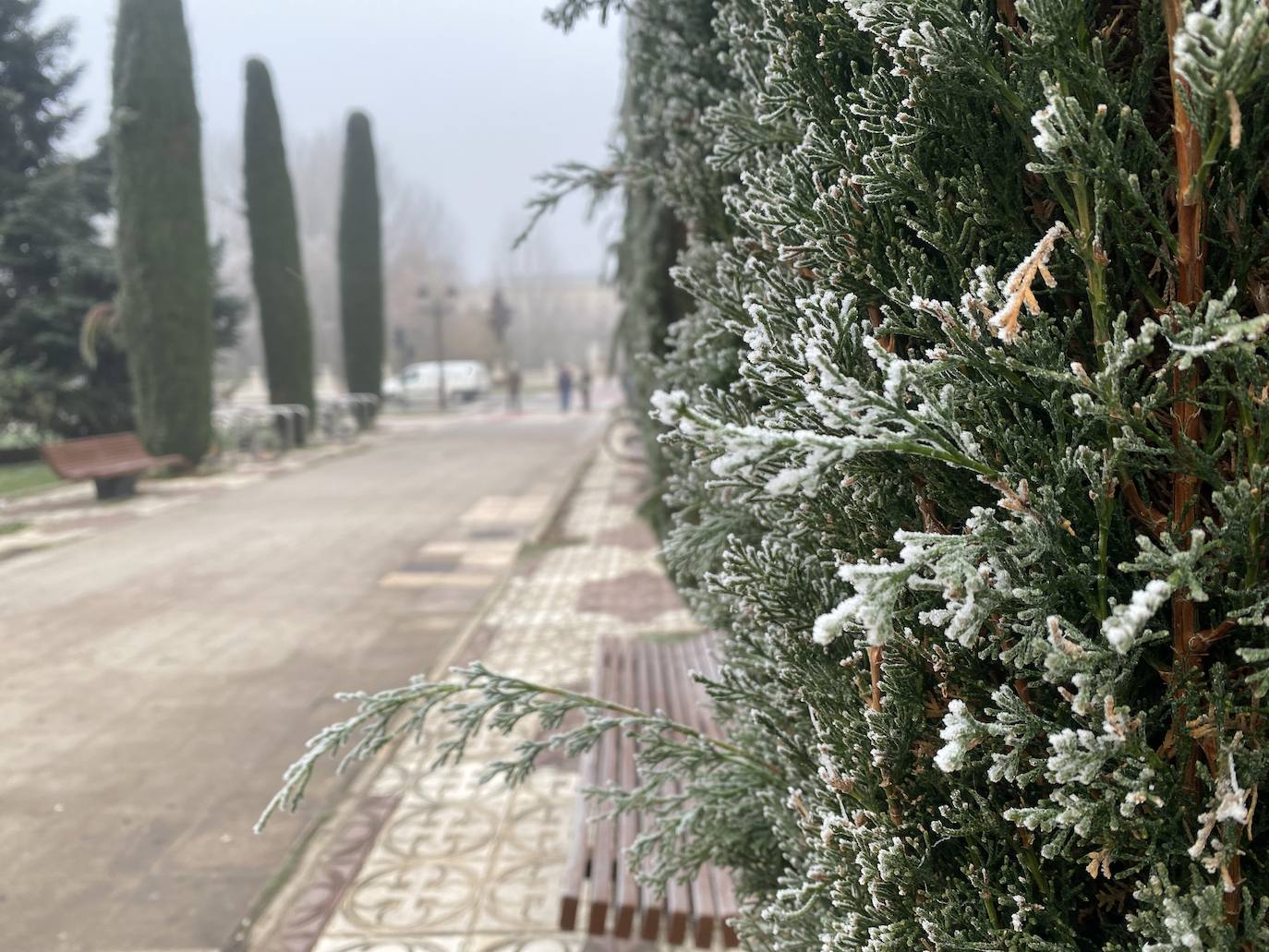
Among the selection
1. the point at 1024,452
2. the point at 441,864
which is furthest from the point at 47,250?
the point at 1024,452

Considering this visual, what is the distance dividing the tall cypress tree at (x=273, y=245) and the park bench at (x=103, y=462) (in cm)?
674

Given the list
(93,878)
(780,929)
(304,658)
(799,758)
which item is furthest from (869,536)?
(304,658)

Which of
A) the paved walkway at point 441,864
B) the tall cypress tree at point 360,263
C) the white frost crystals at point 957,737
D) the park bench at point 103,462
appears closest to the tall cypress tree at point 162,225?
the park bench at point 103,462

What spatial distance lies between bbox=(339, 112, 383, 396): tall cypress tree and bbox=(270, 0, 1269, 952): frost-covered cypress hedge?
91.4 ft

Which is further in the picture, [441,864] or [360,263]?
[360,263]

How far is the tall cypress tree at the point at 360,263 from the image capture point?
27.0m

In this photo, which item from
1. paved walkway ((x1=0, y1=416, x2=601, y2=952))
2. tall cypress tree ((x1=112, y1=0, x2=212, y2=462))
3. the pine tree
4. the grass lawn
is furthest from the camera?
the pine tree

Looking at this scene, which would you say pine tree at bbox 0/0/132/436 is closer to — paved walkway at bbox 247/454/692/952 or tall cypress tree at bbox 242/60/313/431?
tall cypress tree at bbox 242/60/313/431

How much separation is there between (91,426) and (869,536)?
73.7 feet

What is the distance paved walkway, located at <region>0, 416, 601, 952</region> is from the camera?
3549mm

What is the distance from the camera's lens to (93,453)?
1445cm

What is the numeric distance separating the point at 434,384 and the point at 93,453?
29.5 m

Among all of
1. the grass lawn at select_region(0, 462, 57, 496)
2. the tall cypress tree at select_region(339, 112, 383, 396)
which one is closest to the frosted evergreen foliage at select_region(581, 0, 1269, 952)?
the grass lawn at select_region(0, 462, 57, 496)

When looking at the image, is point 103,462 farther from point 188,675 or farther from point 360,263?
point 360,263
